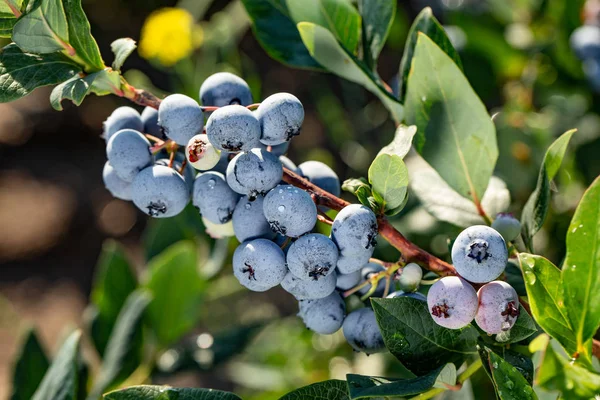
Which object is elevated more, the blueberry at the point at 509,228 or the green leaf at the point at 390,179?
the green leaf at the point at 390,179

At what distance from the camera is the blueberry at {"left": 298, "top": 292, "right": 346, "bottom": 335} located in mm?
1010

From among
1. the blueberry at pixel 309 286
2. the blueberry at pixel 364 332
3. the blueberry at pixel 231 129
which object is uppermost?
the blueberry at pixel 231 129

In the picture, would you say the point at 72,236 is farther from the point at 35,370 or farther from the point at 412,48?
the point at 412,48

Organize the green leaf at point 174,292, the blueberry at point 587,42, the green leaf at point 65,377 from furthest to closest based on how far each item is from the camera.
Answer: the blueberry at point 587,42 → the green leaf at point 174,292 → the green leaf at point 65,377

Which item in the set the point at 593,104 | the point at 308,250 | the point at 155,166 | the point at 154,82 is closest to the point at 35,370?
the point at 155,166

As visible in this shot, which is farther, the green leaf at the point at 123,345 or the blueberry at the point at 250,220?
the green leaf at the point at 123,345

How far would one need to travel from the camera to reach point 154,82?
3.85m

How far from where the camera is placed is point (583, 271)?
0.88m

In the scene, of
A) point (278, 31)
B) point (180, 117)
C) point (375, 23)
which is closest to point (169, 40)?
point (278, 31)

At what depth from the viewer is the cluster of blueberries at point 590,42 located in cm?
189

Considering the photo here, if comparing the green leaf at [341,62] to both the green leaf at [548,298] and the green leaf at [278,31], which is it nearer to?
the green leaf at [278,31]

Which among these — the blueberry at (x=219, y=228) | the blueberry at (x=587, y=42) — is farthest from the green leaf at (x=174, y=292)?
the blueberry at (x=587, y=42)

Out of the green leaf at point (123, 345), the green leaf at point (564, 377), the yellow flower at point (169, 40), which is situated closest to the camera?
the green leaf at point (564, 377)

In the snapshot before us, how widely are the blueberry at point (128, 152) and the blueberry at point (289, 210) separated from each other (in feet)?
0.74
